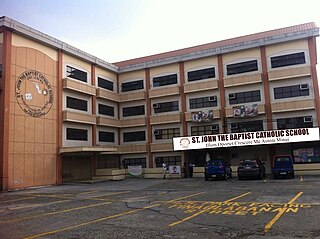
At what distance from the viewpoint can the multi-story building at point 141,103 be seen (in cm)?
2692

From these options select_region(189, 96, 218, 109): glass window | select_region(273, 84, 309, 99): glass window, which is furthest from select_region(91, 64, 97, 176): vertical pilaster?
select_region(273, 84, 309, 99): glass window

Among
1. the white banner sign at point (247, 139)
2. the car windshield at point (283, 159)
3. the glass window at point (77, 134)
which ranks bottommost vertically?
the car windshield at point (283, 159)

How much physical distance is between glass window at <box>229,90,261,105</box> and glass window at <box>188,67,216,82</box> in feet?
11.6

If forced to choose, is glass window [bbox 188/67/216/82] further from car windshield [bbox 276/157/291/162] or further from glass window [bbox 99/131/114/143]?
car windshield [bbox 276/157/291/162]

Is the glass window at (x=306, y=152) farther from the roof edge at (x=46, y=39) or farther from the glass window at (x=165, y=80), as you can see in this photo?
the roof edge at (x=46, y=39)

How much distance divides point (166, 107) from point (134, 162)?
7.91 metres

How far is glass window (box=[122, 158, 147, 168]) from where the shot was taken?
40125 millimetres

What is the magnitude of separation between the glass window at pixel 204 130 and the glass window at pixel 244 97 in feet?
10.8

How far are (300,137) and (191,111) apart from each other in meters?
12.6

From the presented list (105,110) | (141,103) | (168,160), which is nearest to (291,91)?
(168,160)

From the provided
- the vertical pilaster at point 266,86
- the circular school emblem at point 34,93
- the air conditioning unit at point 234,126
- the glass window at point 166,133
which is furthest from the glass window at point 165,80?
the circular school emblem at point 34,93

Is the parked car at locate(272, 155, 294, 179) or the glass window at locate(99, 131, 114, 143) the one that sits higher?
the glass window at locate(99, 131, 114, 143)

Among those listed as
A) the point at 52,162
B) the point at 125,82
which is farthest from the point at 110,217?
the point at 125,82

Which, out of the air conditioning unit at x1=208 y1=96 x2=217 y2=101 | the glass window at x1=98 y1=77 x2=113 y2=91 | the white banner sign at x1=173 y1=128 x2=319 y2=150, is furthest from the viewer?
the glass window at x1=98 y1=77 x2=113 y2=91
